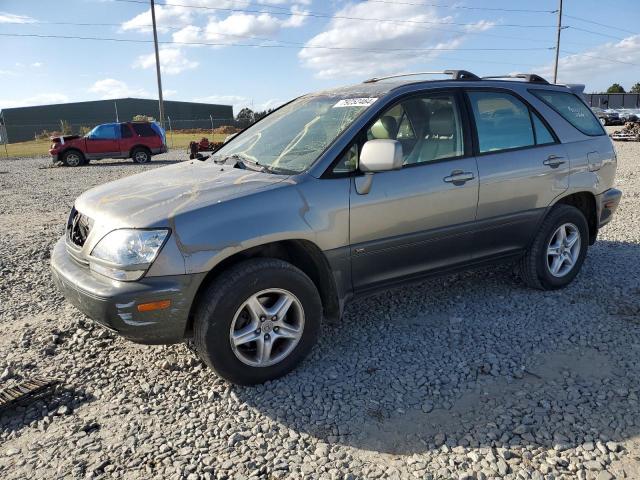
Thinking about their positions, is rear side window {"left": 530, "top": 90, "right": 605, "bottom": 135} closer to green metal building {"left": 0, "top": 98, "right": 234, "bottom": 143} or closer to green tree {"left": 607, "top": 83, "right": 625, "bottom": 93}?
green metal building {"left": 0, "top": 98, "right": 234, "bottom": 143}

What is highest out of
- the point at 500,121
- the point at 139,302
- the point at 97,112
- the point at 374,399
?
the point at 97,112

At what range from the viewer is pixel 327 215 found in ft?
10.8

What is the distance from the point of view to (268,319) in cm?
318

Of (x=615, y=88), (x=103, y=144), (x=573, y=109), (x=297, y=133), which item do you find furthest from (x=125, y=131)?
(x=615, y=88)

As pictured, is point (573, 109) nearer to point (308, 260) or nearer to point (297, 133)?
point (297, 133)

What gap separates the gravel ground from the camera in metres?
2.55

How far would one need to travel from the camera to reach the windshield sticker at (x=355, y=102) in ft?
12.2

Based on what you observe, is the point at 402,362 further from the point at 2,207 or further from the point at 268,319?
the point at 2,207

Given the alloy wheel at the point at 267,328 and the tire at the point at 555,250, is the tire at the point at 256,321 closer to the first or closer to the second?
the alloy wheel at the point at 267,328

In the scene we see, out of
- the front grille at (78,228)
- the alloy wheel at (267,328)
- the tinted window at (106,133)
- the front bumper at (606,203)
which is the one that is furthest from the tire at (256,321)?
the tinted window at (106,133)

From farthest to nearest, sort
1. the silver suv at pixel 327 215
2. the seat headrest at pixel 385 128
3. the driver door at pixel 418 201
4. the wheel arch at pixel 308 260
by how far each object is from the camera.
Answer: the seat headrest at pixel 385 128 < the driver door at pixel 418 201 < the wheel arch at pixel 308 260 < the silver suv at pixel 327 215

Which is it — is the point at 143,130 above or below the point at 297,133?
above

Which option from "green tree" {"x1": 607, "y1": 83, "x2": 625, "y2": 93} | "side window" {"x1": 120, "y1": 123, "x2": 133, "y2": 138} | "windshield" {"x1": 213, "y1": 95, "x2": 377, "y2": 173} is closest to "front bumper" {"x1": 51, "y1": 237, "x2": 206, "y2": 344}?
"windshield" {"x1": 213, "y1": 95, "x2": 377, "y2": 173}

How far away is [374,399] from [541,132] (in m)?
2.84
